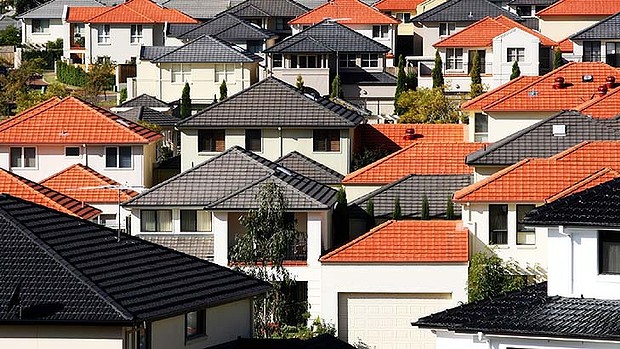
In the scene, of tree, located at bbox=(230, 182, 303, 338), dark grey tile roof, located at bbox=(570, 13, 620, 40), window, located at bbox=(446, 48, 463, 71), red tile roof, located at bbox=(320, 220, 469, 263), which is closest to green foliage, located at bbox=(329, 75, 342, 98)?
window, located at bbox=(446, 48, 463, 71)

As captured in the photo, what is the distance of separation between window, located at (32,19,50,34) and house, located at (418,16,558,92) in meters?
29.1

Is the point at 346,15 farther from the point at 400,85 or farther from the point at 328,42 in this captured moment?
the point at 400,85

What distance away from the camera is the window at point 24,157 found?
74.1m

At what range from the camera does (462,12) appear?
102 metres

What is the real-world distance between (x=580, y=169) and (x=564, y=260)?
2318 centimetres

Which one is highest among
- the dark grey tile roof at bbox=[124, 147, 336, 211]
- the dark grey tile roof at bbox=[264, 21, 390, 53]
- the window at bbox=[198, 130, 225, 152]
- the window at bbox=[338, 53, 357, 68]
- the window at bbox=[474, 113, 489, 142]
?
the dark grey tile roof at bbox=[264, 21, 390, 53]

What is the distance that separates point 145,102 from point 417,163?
26.0 meters

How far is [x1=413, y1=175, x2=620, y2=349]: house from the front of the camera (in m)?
29.6

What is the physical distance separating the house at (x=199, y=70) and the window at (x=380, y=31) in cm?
1224

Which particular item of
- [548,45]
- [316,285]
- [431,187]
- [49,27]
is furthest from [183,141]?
[49,27]

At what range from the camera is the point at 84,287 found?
106ft

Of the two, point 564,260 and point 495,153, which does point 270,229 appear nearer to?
point 495,153

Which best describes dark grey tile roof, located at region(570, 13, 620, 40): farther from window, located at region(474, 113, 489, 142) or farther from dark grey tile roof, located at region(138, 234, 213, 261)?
dark grey tile roof, located at region(138, 234, 213, 261)

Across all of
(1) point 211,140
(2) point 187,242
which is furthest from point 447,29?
(2) point 187,242
